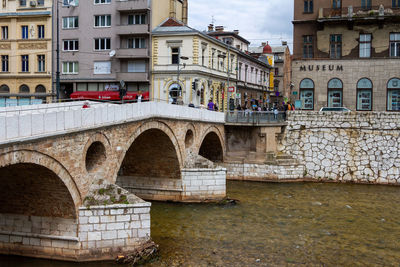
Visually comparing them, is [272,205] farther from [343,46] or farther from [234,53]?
[234,53]

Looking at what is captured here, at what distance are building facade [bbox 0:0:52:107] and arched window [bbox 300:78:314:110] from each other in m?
21.3

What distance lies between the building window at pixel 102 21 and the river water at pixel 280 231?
66.3ft

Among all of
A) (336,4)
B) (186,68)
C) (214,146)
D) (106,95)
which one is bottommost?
(214,146)

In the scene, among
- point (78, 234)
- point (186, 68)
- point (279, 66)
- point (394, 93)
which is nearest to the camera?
point (78, 234)

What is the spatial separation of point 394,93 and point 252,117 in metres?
10.8

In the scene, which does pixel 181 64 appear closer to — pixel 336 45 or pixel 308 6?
pixel 308 6

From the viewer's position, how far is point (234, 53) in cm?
4622

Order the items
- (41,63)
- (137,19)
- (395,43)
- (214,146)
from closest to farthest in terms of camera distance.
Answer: (214,146) < (395,43) < (137,19) < (41,63)

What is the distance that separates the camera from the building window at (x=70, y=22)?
39500 millimetres

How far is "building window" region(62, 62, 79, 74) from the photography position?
39844 millimetres

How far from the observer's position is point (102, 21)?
3906cm

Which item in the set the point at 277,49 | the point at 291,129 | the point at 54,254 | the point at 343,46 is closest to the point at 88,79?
the point at 291,129

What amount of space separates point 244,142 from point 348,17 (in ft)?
38.6

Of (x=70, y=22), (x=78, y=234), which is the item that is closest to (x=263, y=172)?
(x=78, y=234)
